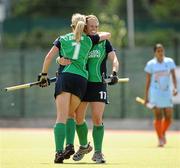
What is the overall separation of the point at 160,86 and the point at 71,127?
6746mm

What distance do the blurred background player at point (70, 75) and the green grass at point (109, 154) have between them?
576 millimetres

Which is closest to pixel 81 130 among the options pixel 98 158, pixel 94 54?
pixel 98 158

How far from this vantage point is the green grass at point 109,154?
13.8 meters

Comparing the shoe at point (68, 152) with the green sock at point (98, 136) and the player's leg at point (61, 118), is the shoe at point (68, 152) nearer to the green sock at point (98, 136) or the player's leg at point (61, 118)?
the player's leg at point (61, 118)

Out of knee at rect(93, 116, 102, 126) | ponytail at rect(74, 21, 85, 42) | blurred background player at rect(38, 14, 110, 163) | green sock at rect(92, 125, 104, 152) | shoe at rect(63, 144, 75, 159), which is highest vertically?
ponytail at rect(74, 21, 85, 42)

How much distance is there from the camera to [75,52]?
1416 cm

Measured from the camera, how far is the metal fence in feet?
99.2

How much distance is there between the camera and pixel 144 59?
30.0 meters

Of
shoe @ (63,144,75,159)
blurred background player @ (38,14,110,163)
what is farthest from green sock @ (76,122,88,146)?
shoe @ (63,144,75,159)

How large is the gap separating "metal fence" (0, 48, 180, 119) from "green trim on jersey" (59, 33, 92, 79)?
623 inches

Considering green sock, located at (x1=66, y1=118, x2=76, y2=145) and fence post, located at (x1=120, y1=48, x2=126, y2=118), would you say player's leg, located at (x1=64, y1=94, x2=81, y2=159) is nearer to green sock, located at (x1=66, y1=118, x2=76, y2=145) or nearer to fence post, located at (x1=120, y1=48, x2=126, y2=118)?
green sock, located at (x1=66, y1=118, x2=76, y2=145)

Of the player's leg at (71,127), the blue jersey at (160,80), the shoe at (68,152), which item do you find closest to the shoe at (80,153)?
the player's leg at (71,127)

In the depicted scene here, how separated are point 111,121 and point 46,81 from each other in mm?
16533

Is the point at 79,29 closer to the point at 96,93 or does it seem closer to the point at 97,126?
the point at 96,93
